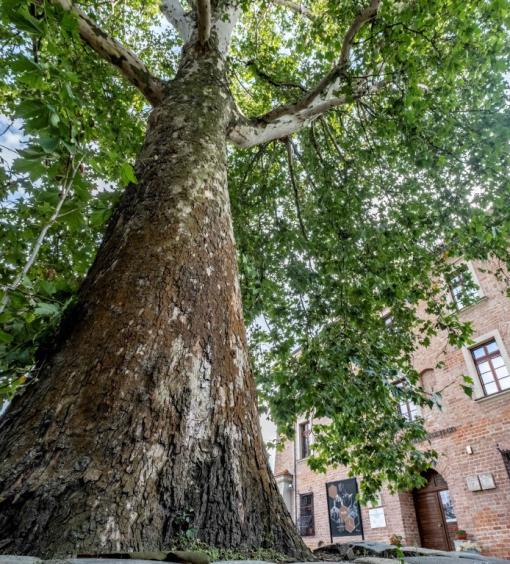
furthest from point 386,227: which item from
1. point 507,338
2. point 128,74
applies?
point 507,338

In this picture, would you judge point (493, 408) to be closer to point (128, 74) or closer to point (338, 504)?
point (338, 504)

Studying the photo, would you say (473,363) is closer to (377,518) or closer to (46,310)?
(377,518)

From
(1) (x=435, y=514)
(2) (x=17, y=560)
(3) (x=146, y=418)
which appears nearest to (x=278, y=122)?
(3) (x=146, y=418)

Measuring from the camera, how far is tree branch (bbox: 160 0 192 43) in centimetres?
463

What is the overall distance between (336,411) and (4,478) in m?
3.56

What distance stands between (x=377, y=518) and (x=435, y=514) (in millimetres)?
1774

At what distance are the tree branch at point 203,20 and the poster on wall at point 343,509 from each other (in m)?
13.1

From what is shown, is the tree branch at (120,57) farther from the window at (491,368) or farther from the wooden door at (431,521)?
the wooden door at (431,521)

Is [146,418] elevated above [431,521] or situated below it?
above

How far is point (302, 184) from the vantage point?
23.0ft

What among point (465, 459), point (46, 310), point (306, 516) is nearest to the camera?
point (46, 310)

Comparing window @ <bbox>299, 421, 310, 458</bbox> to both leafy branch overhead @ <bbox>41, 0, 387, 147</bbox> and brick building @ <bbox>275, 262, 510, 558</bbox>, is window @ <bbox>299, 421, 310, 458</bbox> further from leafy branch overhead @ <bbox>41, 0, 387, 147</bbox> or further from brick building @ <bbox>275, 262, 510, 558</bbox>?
leafy branch overhead @ <bbox>41, 0, 387, 147</bbox>

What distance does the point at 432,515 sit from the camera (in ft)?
32.2

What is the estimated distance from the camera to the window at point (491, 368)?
8918 millimetres
